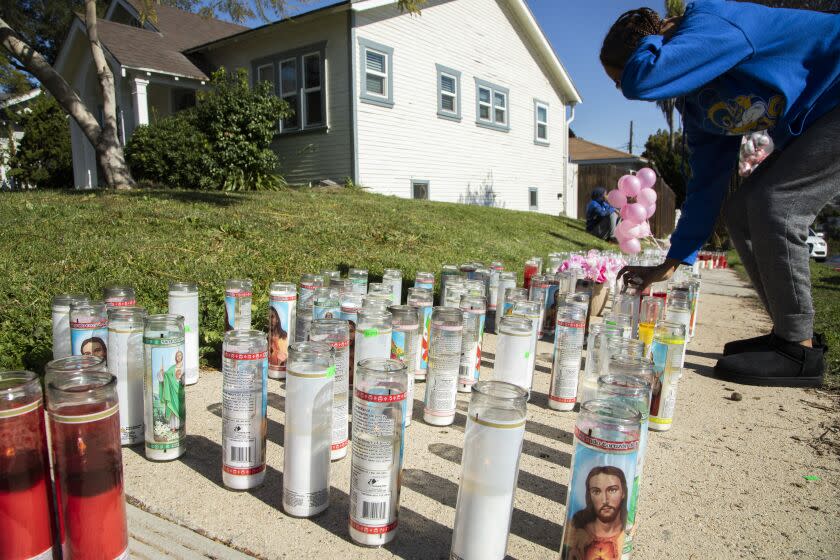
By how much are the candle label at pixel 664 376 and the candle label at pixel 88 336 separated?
2674mm

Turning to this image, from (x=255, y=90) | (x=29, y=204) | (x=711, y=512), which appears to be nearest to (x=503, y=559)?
(x=711, y=512)

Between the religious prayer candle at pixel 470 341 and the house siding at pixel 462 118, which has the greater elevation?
the house siding at pixel 462 118

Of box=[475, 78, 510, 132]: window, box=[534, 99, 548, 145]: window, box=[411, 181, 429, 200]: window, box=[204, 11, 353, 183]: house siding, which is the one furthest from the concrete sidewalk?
box=[534, 99, 548, 145]: window

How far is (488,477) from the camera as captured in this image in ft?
5.52

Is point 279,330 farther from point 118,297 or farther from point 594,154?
point 594,154

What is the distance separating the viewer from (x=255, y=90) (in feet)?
40.8

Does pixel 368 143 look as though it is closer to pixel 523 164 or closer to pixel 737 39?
pixel 523 164

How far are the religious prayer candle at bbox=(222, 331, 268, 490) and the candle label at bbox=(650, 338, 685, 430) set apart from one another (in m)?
1.93

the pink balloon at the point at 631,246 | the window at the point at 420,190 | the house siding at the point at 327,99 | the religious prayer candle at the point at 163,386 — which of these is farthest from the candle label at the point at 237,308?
the window at the point at 420,190

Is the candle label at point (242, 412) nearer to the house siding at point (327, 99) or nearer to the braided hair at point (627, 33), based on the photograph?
the braided hair at point (627, 33)

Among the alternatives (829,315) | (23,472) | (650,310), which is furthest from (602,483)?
(829,315)

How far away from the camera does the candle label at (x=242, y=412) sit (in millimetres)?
2098

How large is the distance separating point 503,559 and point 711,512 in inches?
37.4

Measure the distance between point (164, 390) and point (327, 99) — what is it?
12713 mm
